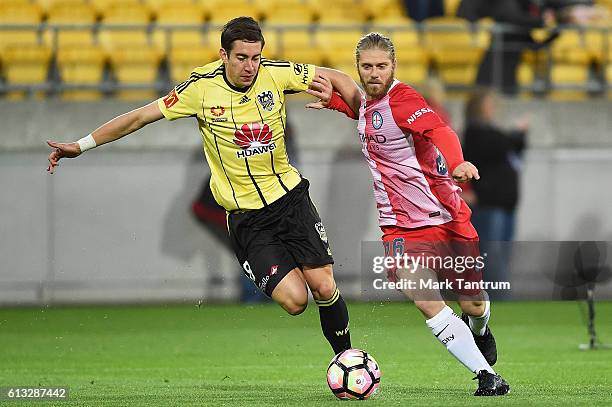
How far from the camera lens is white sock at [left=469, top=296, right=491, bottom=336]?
7.62 m

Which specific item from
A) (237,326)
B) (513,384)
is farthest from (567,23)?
(513,384)

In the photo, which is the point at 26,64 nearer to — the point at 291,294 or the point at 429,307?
the point at 291,294

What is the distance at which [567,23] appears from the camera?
14.1 meters

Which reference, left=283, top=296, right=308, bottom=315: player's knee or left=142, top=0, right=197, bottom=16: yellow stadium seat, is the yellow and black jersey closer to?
left=283, top=296, right=308, bottom=315: player's knee

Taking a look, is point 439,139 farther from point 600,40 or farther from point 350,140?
point 600,40

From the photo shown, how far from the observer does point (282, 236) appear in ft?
24.5

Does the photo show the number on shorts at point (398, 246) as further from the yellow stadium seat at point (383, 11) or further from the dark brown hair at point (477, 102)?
the yellow stadium seat at point (383, 11)

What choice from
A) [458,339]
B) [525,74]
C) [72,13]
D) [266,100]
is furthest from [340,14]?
[458,339]

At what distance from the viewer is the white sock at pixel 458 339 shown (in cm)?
684

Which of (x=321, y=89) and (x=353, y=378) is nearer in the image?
(x=353, y=378)

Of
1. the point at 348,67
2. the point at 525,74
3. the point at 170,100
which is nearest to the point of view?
the point at 170,100

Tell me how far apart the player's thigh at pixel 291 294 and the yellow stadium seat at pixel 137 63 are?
6907 mm

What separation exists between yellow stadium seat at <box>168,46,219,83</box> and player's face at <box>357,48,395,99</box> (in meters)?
6.78

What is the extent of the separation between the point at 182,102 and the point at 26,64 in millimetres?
6645
